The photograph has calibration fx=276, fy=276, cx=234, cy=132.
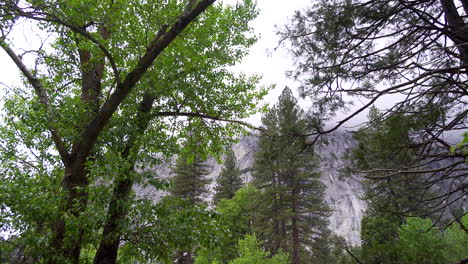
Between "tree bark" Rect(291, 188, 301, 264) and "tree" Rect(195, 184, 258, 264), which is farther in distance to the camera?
"tree" Rect(195, 184, 258, 264)

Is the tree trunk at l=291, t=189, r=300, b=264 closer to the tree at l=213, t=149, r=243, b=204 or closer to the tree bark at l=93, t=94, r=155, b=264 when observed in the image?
the tree at l=213, t=149, r=243, b=204

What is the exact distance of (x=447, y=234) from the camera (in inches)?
643

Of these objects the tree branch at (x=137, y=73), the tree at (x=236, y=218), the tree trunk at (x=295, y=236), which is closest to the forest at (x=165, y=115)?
the tree branch at (x=137, y=73)

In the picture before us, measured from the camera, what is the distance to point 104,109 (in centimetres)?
391

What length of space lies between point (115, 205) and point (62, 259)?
918 mm

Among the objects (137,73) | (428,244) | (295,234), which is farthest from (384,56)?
(295,234)

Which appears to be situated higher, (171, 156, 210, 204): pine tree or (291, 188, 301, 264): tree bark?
(171, 156, 210, 204): pine tree

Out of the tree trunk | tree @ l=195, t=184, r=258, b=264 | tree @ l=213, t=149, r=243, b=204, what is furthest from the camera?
tree @ l=213, t=149, r=243, b=204

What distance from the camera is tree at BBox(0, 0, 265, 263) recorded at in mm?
3709

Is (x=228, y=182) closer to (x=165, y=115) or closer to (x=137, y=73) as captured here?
(x=165, y=115)

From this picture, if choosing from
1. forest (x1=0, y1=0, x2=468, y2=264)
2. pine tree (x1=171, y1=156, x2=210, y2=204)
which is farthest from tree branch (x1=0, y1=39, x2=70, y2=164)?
pine tree (x1=171, y1=156, x2=210, y2=204)

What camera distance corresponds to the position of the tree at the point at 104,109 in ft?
12.2

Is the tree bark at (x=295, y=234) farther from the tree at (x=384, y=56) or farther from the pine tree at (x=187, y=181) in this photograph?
the tree at (x=384, y=56)

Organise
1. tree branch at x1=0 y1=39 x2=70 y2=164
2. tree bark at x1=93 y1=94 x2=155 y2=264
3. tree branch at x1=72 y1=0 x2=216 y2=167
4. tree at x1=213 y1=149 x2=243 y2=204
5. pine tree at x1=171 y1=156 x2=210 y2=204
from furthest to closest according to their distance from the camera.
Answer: tree at x1=213 y1=149 x2=243 y2=204 → pine tree at x1=171 y1=156 x2=210 y2=204 → tree branch at x1=0 y1=39 x2=70 y2=164 → tree bark at x1=93 y1=94 x2=155 y2=264 → tree branch at x1=72 y1=0 x2=216 y2=167
